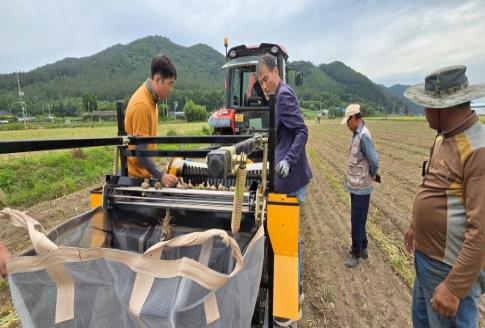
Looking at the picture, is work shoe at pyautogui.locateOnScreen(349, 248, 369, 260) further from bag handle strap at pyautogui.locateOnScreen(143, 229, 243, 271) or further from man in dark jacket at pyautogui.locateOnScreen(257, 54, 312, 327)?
bag handle strap at pyautogui.locateOnScreen(143, 229, 243, 271)

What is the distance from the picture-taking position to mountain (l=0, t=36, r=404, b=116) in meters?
82.4

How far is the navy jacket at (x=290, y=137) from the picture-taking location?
2430mm

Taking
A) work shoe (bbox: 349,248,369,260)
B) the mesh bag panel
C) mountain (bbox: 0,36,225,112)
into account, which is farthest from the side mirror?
mountain (bbox: 0,36,225,112)

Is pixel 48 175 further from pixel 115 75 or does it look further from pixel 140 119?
pixel 115 75

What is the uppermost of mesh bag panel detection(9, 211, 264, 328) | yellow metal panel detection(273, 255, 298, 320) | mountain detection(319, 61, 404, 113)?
mountain detection(319, 61, 404, 113)

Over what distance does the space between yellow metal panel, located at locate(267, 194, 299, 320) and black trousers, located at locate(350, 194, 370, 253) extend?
7.12 feet

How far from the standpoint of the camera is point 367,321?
2.75 meters

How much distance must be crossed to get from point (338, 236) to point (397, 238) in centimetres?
89

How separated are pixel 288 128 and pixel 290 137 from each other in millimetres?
95

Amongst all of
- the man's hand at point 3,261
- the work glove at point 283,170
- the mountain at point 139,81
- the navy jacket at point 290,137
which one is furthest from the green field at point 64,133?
the mountain at point 139,81

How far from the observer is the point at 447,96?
5.41 feet

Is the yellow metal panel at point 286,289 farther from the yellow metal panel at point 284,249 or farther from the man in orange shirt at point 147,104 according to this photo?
the man in orange shirt at point 147,104

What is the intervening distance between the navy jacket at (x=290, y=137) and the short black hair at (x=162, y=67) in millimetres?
1001

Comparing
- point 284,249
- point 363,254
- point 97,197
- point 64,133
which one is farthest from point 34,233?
point 64,133
